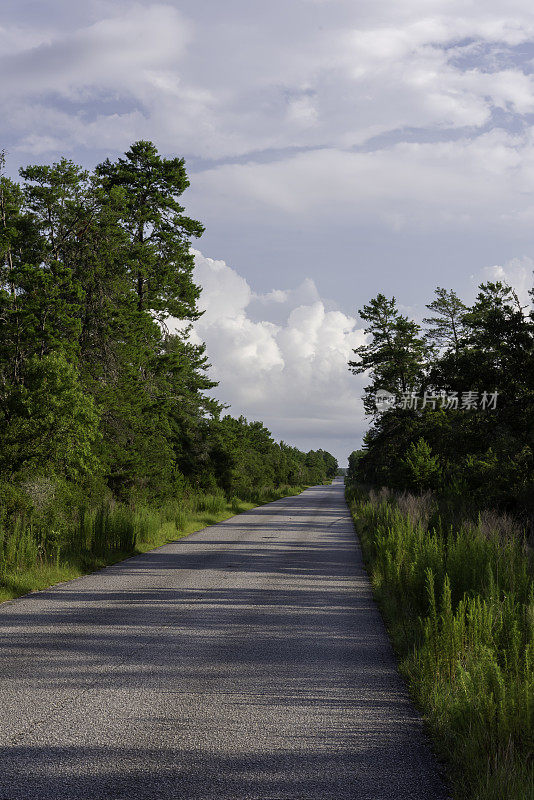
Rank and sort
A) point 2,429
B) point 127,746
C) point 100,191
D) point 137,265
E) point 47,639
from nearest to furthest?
1. point 127,746
2. point 47,639
3. point 2,429
4. point 100,191
5. point 137,265

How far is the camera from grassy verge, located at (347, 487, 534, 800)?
3725 millimetres

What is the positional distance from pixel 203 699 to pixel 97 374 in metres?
17.4

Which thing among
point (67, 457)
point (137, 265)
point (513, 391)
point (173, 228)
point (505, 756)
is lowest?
point (505, 756)

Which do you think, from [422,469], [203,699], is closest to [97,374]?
[422,469]

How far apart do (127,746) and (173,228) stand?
2873 cm

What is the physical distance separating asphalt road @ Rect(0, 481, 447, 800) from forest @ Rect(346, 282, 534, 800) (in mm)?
340

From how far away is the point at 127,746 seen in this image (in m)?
4.17

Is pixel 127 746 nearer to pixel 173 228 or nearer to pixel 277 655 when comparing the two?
pixel 277 655

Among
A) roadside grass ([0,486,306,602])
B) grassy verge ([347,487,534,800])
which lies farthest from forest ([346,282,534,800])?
roadside grass ([0,486,306,602])

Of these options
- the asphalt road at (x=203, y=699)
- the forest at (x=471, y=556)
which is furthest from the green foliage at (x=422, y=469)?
the asphalt road at (x=203, y=699)

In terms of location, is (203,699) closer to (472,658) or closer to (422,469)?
(472,658)

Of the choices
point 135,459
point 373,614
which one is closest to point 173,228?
point 135,459

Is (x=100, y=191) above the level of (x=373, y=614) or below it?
above

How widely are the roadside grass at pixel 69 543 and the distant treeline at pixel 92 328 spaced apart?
3.26 feet
